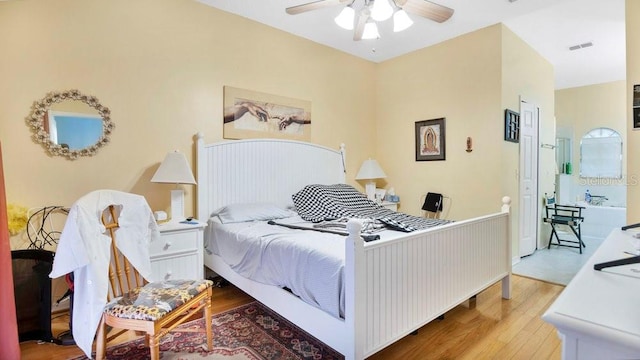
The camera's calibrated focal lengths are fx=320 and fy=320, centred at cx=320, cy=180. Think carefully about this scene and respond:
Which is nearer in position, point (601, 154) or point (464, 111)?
point (464, 111)

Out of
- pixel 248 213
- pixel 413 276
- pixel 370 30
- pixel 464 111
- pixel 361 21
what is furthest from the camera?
pixel 464 111

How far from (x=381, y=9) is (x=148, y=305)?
2248mm

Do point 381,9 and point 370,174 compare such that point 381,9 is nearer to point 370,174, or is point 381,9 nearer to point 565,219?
point 370,174

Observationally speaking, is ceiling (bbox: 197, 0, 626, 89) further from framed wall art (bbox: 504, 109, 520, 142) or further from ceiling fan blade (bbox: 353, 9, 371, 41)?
framed wall art (bbox: 504, 109, 520, 142)

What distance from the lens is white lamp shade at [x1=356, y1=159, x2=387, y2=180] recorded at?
4242 millimetres

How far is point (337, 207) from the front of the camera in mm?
3111

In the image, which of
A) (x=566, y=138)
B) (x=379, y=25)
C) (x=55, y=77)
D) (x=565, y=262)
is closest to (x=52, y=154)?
(x=55, y=77)

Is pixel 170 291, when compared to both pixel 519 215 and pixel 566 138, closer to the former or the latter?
pixel 519 215

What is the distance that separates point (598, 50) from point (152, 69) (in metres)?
5.42


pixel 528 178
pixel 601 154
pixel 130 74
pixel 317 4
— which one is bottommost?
pixel 528 178

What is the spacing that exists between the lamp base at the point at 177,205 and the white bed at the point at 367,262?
202mm

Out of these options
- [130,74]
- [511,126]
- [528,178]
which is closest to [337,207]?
[130,74]

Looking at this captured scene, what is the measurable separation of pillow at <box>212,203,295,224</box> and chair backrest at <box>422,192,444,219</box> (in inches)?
72.8

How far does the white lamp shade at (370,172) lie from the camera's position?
167 inches
